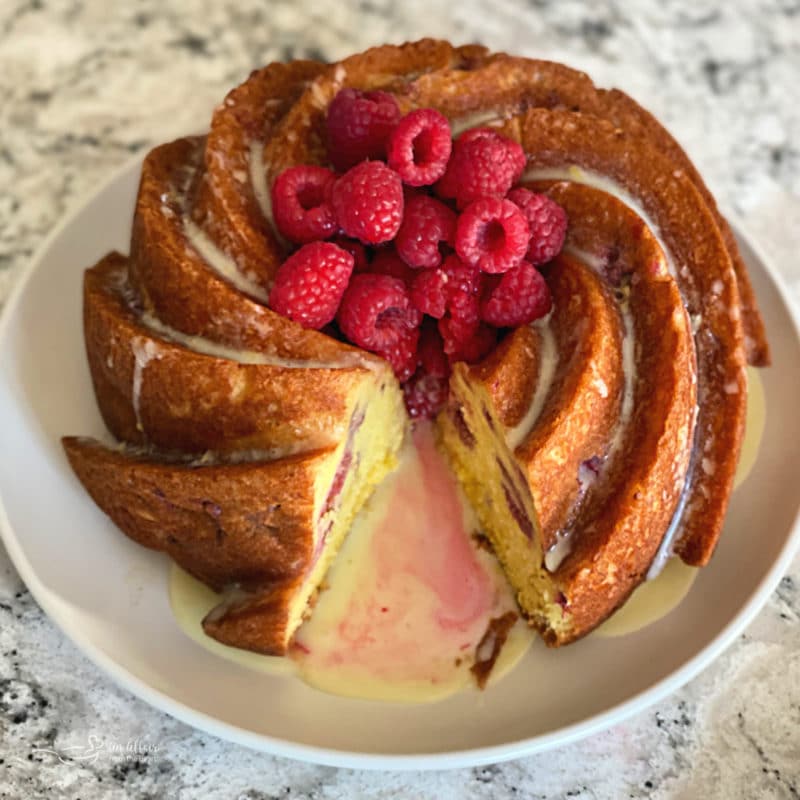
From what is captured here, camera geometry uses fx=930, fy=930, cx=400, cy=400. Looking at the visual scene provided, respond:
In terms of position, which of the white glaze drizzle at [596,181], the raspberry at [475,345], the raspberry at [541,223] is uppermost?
the white glaze drizzle at [596,181]

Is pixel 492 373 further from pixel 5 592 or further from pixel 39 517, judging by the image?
pixel 5 592

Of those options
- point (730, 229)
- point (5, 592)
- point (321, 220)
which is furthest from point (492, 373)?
point (5, 592)

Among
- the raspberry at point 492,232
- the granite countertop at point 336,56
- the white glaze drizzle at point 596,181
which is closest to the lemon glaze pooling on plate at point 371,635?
the granite countertop at point 336,56

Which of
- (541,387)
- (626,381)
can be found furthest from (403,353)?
(626,381)

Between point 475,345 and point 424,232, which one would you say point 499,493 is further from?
point 424,232

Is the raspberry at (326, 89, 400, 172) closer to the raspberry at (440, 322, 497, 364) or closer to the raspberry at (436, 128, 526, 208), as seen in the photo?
the raspberry at (436, 128, 526, 208)

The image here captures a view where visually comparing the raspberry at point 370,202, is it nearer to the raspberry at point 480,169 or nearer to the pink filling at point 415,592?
the raspberry at point 480,169

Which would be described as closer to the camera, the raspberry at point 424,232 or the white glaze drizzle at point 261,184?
the raspberry at point 424,232
